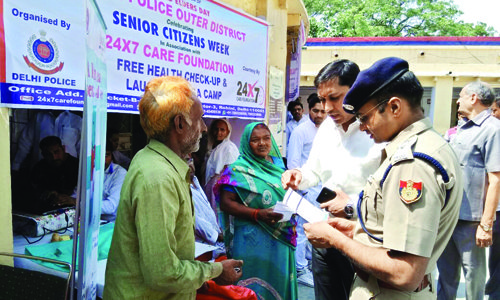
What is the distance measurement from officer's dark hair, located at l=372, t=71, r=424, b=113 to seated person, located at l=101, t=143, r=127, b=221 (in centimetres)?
262

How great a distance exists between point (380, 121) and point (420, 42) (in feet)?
49.4

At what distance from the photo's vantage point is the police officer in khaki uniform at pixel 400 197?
1.29 m

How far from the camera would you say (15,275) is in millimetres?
1918

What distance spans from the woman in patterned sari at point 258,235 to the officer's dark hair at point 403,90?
1558mm

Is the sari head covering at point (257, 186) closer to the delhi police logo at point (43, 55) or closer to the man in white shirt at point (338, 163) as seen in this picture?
the man in white shirt at point (338, 163)

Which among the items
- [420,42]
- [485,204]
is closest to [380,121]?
[485,204]

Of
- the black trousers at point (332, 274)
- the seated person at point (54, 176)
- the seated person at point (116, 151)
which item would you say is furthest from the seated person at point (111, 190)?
the black trousers at point (332, 274)

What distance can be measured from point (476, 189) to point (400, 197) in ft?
7.79

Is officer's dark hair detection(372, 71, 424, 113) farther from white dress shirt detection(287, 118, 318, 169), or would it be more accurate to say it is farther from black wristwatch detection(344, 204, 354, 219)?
white dress shirt detection(287, 118, 318, 169)

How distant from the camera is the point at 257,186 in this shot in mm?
2963

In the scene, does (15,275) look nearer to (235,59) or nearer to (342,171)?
(342,171)

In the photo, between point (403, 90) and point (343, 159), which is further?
point (343, 159)

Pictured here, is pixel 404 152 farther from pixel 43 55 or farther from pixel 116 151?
pixel 116 151

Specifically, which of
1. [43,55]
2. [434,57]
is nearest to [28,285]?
[43,55]
